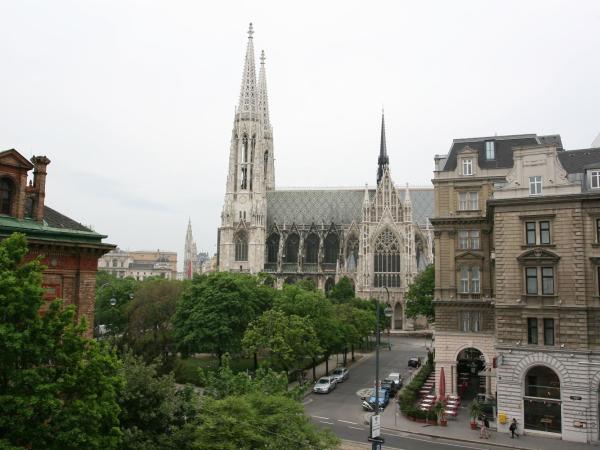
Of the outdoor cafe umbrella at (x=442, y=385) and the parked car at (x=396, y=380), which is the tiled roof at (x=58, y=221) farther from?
the parked car at (x=396, y=380)

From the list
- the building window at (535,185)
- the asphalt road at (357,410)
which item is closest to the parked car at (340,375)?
the asphalt road at (357,410)

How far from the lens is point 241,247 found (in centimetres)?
12362

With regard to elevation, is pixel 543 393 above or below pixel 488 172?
below

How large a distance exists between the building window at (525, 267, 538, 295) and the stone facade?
6cm

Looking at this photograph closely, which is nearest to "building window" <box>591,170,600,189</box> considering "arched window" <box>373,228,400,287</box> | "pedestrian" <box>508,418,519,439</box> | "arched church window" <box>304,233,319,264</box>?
"pedestrian" <box>508,418,519,439</box>

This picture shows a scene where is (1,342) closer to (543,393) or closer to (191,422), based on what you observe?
(191,422)

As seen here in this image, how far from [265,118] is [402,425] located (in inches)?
4395

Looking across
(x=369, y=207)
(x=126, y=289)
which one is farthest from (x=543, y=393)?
(x=369, y=207)

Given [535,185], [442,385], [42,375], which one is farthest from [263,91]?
[42,375]

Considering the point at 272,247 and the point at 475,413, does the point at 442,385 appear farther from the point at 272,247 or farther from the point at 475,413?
the point at 272,247

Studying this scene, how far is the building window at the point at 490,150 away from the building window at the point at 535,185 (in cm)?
852

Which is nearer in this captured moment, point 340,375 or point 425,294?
point 340,375

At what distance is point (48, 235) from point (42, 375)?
8.61 meters

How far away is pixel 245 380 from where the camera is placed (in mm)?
25109
